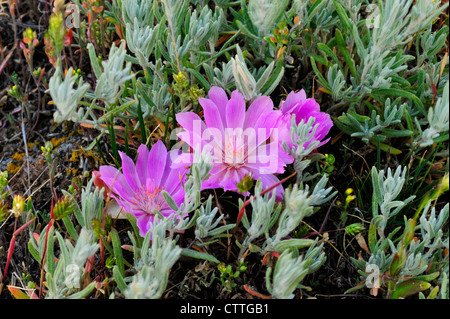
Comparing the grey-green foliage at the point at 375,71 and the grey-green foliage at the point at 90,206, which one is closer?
the grey-green foliage at the point at 90,206

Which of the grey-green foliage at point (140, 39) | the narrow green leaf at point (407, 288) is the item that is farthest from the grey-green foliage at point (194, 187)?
the narrow green leaf at point (407, 288)

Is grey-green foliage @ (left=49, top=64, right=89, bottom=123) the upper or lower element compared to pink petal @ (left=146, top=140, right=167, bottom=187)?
upper

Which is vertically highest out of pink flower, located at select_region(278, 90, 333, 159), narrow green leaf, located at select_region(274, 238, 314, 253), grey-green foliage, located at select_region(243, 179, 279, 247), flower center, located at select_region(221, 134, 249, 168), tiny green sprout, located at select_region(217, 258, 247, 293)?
pink flower, located at select_region(278, 90, 333, 159)

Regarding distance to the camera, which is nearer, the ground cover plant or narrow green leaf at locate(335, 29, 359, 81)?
the ground cover plant

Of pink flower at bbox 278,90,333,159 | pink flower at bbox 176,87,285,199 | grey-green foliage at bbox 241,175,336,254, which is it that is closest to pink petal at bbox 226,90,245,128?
pink flower at bbox 176,87,285,199

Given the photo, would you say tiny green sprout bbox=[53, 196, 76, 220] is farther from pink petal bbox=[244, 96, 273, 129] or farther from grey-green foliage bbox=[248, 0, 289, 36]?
grey-green foliage bbox=[248, 0, 289, 36]

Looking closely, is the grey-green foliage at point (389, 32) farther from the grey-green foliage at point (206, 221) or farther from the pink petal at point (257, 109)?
the grey-green foliage at point (206, 221)

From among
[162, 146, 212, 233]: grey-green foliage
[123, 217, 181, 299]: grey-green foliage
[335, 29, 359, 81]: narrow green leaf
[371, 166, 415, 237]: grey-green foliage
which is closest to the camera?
[123, 217, 181, 299]: grey-green foliage

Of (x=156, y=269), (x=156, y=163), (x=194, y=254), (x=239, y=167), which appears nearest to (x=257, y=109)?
(x=239, y=167)
